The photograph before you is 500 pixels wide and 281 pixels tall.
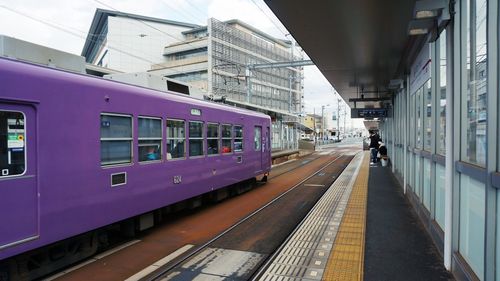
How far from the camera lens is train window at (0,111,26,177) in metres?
4.14

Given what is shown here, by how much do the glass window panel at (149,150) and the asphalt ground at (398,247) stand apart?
12.6ft

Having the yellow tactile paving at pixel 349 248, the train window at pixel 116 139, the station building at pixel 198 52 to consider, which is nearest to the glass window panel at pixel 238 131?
the yellow tactile paving at pixel 349 248

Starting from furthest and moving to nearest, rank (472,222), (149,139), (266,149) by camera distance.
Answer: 1. (266,149)
2. (149,139)
3. (472,222)

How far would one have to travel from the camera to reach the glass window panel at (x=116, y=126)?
570cm

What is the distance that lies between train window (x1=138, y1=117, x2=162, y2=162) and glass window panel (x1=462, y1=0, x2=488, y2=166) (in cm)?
476

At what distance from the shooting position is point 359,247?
19.2ft

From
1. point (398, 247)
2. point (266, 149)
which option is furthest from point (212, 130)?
point (266, 149)

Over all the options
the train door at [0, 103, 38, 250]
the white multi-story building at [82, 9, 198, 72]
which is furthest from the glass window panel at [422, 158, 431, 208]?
the white multi-story building at [82, 9, 198, 72]

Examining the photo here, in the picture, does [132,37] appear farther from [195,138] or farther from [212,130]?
[195,138]

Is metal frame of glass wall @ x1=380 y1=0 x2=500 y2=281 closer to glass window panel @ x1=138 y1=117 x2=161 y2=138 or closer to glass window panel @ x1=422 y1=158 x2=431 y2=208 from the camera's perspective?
glass window panel @ x1=422 y1=158 x2=431 y2=208

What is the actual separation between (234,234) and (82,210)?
9.00 ft

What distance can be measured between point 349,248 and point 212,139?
4.51 meters

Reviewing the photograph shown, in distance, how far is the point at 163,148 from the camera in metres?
7.19

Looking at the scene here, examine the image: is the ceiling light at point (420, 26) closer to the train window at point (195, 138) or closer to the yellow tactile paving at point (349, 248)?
the yellow tactile paving at point (349, 248)
